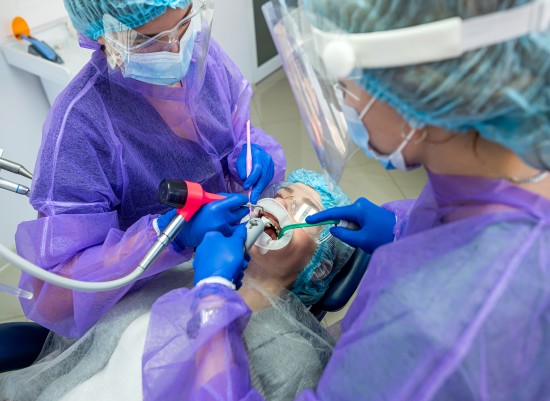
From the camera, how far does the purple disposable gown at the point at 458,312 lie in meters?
0.69

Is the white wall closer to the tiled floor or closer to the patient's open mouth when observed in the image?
the tiled floor

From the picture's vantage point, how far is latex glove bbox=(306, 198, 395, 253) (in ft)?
4.18

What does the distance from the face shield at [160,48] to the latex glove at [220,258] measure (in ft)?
1.43

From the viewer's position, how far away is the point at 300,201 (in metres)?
1.55

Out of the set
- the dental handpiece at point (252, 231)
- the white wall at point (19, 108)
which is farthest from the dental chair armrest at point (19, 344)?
the white wall at point (19, 108)

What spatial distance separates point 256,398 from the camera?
944 mm

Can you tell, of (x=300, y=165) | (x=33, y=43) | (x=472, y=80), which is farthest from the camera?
(x=300, y=165)

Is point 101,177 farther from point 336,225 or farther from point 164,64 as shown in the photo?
point 336,225

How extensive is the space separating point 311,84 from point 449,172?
0.95 ft

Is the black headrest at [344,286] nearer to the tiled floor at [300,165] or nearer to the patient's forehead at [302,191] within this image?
the patient's forehead at [302,191]

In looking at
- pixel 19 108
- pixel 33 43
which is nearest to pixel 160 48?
pixel 33 43

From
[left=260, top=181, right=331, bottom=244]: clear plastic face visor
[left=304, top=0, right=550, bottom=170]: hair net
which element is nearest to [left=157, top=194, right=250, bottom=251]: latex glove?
[left=260, top=181, right=331, bottom=244]: clear plastic face visor

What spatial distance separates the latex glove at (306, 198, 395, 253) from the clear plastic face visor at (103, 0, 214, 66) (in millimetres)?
592

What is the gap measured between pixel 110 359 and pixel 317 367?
50cm
